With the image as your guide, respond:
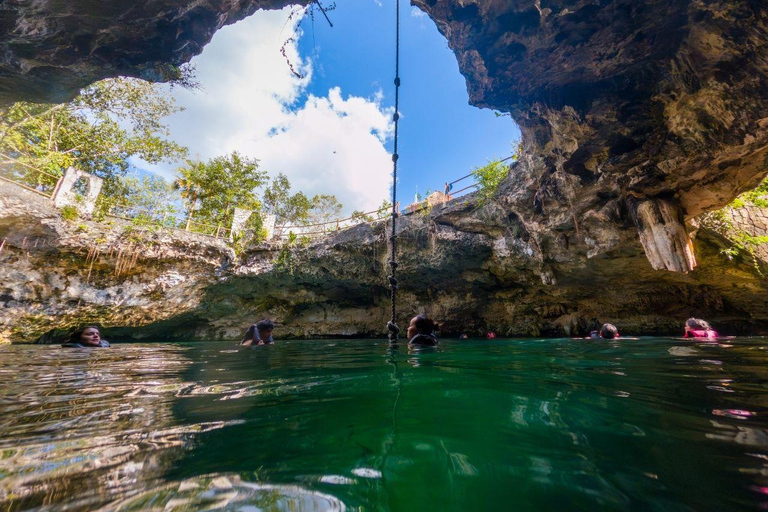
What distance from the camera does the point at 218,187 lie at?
64.6ft

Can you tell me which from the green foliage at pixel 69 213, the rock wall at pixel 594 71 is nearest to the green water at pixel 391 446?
the rock wall at pixel 594 71

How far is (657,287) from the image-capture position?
1232 centimetres

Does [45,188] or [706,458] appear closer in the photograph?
[706,458]

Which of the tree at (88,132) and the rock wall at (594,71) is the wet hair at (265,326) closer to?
the rock wall at (594,71)

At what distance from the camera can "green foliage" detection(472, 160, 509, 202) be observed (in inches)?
413

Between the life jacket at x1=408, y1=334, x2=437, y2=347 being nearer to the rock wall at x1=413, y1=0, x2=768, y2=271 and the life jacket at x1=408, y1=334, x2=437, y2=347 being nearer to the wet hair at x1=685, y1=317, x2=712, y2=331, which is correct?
the rock wall at x1=413, y1=0, x2=768, y2=271

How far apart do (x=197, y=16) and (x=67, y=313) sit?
531 inches

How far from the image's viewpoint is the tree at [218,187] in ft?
62.9

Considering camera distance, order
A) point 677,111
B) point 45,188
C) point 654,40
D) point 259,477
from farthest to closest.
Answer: point 45,188 < point 677,111 < point 654,40 < point 259,477

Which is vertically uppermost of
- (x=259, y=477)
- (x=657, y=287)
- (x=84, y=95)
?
(x=84, y=95)

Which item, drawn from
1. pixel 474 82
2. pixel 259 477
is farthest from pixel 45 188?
pixel 259 477

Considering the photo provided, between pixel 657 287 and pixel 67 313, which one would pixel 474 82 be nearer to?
pixel 657 287

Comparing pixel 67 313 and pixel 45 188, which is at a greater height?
pixel 45 188

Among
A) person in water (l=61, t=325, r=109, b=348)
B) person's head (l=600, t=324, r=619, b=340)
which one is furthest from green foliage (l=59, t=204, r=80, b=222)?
person's head (l=600, t=324, r=619, b=340)
